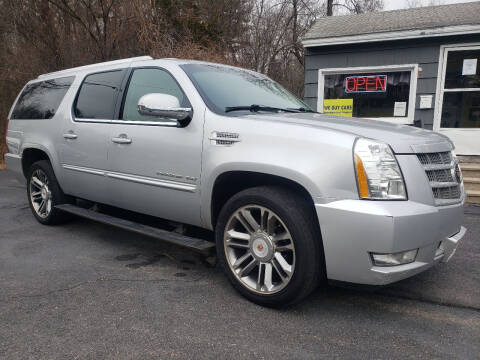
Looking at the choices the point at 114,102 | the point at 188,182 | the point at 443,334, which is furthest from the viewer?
the point at 114,102

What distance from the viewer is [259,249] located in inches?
110

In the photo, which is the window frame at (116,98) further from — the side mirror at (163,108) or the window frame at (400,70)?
the window frame at (400,70)

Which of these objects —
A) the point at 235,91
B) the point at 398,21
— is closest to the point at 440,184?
the point at 235,91

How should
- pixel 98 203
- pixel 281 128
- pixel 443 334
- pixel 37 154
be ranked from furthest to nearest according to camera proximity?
1. pixel 37 154
2. pixel 98 203
3. pixel 281 128
4. pixel 443 334

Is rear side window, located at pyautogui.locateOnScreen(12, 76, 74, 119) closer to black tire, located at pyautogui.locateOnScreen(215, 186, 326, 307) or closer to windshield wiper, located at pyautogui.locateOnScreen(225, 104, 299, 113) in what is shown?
windshield wiper, located at pyautogui.locateOnScreen(225, 104, 299, 113)

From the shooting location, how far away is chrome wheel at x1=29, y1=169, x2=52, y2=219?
4.75 m

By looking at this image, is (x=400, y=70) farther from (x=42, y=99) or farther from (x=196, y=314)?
(x=196, y=314)

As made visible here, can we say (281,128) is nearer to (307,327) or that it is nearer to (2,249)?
(307,327)

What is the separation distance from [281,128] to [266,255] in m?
0.90

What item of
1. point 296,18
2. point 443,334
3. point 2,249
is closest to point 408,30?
point 443,334

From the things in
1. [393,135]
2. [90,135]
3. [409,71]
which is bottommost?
[90,135]

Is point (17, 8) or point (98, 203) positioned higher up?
point (17, 8)

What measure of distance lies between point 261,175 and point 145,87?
156 centimetres

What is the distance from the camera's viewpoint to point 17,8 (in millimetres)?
11102
